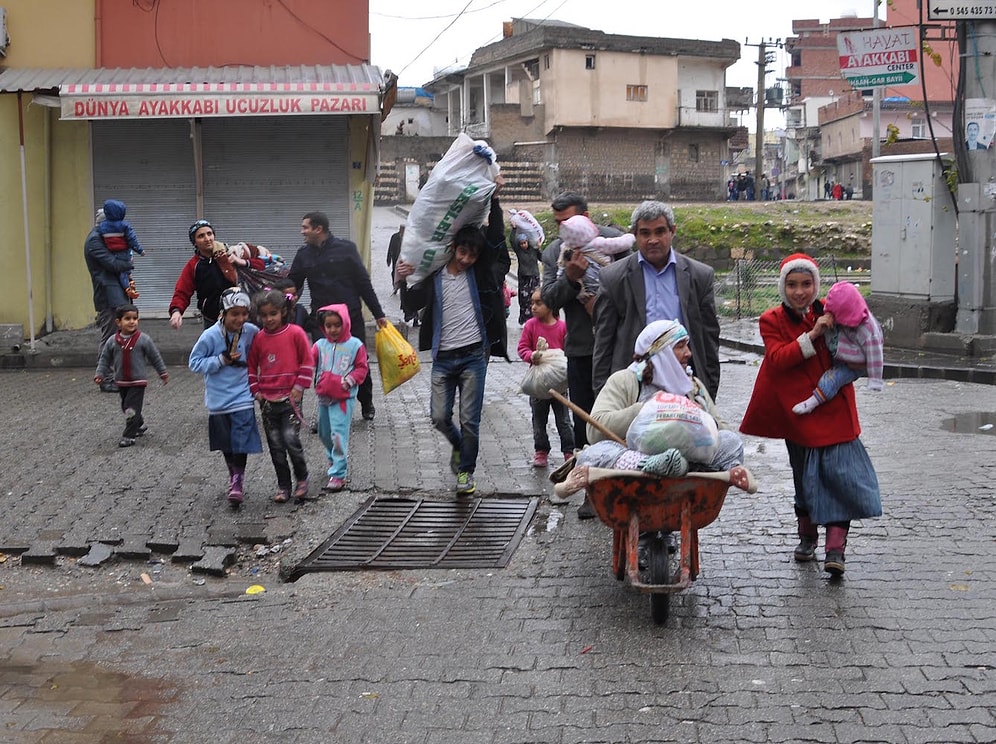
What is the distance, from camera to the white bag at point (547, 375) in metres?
8.19

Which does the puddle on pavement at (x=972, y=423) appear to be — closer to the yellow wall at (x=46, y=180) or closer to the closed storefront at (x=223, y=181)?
the closed storefront at (x=223, y=181)

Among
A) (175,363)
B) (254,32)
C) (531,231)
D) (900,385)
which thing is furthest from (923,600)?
(254,32)

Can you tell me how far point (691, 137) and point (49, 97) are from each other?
4698 cm

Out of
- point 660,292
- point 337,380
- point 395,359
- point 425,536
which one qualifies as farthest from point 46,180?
point 660,292

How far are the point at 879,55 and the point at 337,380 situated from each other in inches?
376

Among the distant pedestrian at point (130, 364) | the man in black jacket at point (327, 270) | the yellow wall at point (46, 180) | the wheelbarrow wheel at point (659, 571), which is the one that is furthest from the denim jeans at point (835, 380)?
the yellow wall at point (46, 180)

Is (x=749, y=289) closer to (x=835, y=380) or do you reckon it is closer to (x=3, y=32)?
(x=3, y=32)

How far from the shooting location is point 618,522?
17.3 feet

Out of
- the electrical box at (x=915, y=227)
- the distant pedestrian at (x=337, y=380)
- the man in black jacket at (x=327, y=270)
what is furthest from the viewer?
the electrical box at (x=915, y=227)

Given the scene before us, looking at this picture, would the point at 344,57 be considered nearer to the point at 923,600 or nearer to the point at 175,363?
the point at 175,363

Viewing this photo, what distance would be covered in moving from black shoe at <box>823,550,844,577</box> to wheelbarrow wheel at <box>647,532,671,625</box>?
0.93 metres

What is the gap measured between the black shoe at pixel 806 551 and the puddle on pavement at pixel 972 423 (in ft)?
13.6

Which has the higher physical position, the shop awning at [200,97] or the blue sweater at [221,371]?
the shop awning at [200,97]

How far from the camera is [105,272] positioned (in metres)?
12.7
